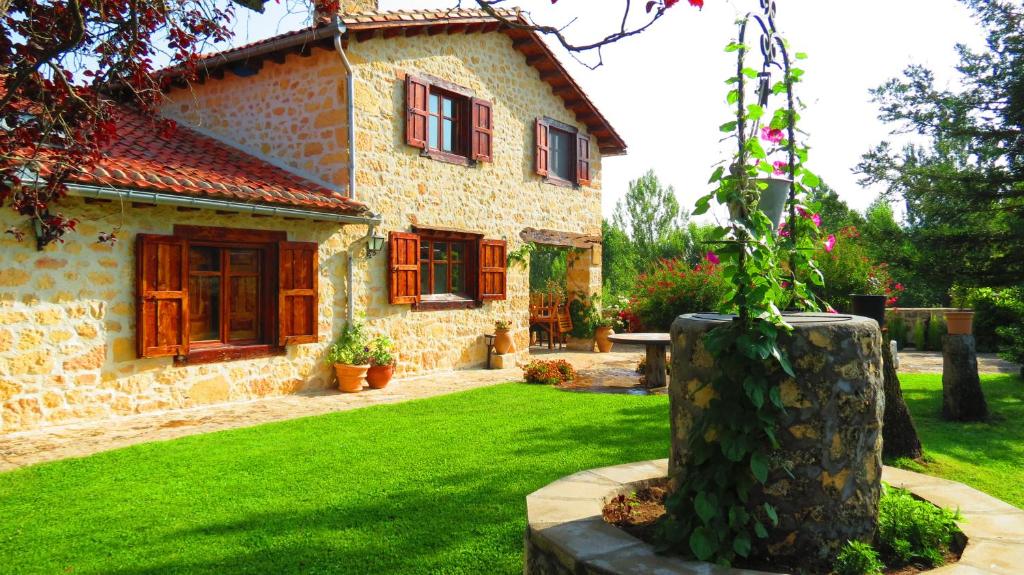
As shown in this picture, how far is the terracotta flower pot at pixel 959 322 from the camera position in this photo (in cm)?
664

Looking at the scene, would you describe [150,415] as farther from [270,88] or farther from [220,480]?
[270,88]

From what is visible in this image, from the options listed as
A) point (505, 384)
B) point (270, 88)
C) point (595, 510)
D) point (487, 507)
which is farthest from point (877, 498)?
point (270, 88)

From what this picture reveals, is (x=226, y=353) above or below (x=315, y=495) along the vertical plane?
above

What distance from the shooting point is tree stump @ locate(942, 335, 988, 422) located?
6.43m

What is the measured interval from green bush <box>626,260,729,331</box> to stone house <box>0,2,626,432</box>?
2.26 m

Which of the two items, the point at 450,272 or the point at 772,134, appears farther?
the point at 450,272

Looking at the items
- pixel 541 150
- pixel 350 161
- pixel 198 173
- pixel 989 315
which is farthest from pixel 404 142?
pixel 989 315

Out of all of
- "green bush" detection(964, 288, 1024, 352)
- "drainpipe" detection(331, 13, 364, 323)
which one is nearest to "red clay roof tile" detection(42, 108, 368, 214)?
"drainpipe" detection(331, 13, 364, 323)

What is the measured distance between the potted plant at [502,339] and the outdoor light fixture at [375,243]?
2922 mm

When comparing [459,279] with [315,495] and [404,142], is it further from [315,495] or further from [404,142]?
[315,495]

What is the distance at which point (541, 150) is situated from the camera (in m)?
12.2

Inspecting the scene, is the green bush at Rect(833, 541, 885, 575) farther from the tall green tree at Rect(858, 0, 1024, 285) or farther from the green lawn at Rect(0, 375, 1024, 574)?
the tall green tree at Rect(858, 0, 1024, 285)

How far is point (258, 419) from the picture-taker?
671cm

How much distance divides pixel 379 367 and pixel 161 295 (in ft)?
9.53
